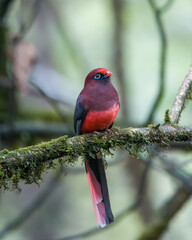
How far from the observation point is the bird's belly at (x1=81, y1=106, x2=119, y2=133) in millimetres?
3463

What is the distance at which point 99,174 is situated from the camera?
353 centimetres

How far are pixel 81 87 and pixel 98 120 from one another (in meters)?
4.67

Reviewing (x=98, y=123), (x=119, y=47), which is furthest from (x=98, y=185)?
(x=119, y=47)

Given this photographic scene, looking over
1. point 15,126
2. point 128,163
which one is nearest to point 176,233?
point 128,163

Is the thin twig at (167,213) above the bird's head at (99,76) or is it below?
below

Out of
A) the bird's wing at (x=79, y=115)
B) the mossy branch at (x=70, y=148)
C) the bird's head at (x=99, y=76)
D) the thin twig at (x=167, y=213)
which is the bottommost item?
the thin twig at (x=167, y=213)

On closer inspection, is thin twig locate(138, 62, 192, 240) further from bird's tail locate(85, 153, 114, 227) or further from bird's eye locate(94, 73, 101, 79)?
bird's eye locate(94, 73, 101, 79)

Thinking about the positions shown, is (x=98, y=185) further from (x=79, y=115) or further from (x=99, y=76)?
(x=99, y=76)

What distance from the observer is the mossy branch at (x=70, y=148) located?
8.70 feet

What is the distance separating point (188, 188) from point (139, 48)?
19.5 feet

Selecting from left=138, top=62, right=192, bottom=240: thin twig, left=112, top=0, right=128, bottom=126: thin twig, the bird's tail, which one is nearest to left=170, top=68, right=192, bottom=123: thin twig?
the bird's tail

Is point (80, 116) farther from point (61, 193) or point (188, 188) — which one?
point (61, 193)

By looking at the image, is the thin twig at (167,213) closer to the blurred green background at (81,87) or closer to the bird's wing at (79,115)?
the blurred green background at (81,87)

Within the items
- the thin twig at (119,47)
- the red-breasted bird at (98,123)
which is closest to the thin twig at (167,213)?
the red-breasted bird at (98,123)
